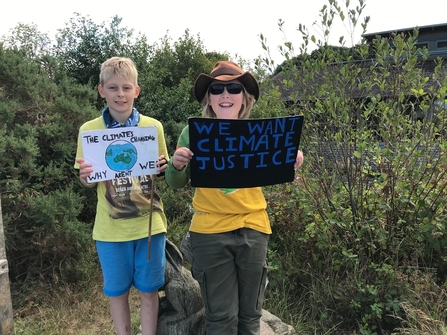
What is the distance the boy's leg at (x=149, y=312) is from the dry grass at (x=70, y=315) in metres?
0.68

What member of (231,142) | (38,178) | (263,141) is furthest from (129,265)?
(38,178)

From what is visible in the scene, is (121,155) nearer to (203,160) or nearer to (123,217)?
(123,217)

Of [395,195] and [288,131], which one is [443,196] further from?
[288,131]

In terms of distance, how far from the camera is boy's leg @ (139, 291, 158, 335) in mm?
2432

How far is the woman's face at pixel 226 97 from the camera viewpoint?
216 centimetres

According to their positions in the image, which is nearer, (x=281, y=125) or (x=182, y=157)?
(x=182, y=157)

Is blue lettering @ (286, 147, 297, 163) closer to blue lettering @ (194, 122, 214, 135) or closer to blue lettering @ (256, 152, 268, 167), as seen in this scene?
blue lettering @ (256, 152, 268, 167)

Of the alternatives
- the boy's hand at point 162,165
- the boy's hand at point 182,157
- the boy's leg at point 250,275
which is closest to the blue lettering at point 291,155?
the boy's leg at point 250,275

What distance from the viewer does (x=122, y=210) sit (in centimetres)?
226

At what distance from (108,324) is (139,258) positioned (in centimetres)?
138

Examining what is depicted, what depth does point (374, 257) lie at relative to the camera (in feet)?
10.6

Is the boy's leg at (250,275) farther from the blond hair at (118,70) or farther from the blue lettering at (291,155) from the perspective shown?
the blond hair at (118,70)

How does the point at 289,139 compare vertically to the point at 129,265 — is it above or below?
above

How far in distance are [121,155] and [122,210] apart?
1.13 feet
